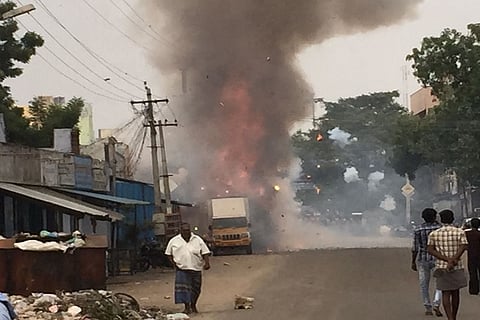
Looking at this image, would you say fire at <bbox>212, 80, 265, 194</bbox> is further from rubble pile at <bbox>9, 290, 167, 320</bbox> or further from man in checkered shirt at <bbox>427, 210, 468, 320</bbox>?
man in checkered shirt at <bbox>427, 210, 468, 320</bbox>

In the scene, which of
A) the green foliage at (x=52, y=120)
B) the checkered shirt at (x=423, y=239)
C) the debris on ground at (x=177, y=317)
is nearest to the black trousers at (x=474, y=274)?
the checkered shirt at (x=423, y=239)

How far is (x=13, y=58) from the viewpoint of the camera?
1652 inches

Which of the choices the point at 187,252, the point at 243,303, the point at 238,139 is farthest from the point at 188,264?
the point at 238,139

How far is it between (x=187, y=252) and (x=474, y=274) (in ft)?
15.1

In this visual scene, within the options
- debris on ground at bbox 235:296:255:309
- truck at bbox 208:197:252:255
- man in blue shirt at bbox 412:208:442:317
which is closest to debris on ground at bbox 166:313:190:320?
debris on ground at bbox 235:296:255:309

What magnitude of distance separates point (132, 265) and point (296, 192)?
4999cm

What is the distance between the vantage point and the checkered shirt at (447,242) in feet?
38.3

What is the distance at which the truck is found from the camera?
40438 millimetres

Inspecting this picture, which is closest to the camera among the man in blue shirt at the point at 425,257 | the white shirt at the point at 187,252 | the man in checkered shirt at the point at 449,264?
the man in checkered shirt at the point at 449,264

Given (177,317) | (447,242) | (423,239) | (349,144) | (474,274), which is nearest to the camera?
(447,242)

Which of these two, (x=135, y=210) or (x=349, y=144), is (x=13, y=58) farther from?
(x=349, y=144)

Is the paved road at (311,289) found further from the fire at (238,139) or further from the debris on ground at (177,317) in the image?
the fire at (238,139)

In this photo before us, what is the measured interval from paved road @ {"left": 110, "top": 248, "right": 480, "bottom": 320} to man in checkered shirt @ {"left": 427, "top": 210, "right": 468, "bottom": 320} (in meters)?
1.79

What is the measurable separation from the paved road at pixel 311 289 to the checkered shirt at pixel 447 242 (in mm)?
1989
